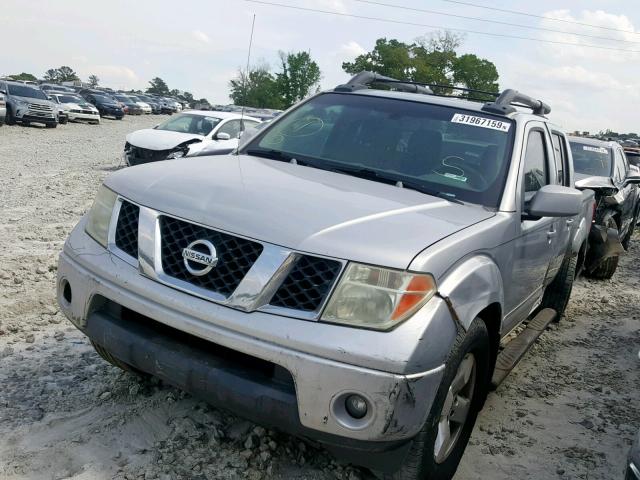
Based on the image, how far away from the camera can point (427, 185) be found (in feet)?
11.2

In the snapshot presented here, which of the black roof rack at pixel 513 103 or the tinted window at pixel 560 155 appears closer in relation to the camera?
the black roof rack at pixel 513 103

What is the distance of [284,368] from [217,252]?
0.54m

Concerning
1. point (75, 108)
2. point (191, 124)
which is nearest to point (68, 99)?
point (75, 108)

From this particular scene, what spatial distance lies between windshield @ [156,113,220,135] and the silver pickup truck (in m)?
10.7

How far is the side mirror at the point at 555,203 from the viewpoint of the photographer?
3.34 meters

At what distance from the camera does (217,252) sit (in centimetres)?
252

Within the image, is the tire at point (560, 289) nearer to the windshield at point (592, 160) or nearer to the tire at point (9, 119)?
the windshield at point (592, 160)

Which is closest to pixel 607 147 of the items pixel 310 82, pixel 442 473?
pixel 442 473

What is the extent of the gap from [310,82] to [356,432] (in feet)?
220

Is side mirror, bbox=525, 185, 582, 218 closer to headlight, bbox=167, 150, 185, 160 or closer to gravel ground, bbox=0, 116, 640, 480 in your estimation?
gravel ground, bbox=0, 116, 640, 480

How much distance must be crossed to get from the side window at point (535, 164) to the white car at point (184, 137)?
8.23 m

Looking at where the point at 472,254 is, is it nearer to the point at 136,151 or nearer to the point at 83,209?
the point at 83,209

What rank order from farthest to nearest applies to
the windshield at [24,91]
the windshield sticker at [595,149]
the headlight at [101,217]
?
the windshield at [24,91] → the windshield sticker at [595,149] → the headlight at [101,217]

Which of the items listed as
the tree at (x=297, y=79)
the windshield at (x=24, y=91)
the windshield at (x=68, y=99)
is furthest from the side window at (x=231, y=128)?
the tree at (x=297, y=79)
